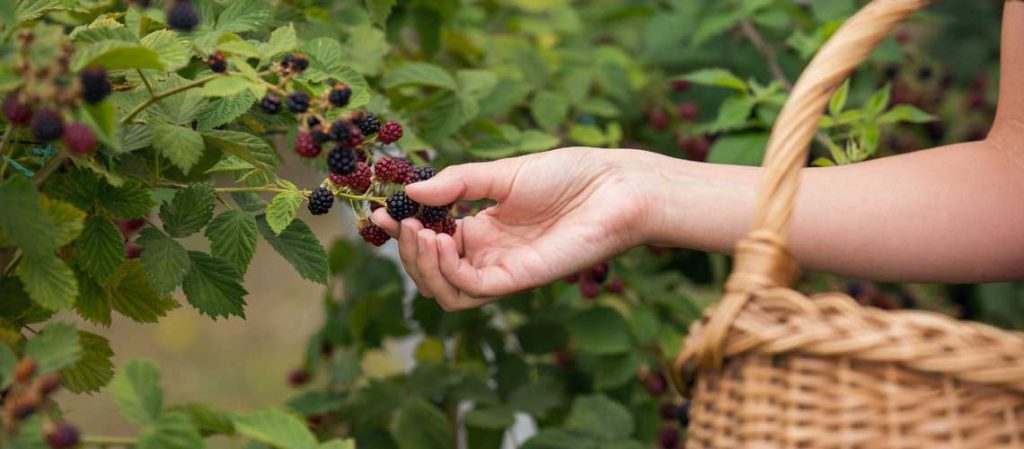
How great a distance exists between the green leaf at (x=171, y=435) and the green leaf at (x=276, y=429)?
2.6 inches

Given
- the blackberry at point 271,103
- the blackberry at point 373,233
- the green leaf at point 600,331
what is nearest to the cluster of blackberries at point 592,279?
the green leaf at point 600,331

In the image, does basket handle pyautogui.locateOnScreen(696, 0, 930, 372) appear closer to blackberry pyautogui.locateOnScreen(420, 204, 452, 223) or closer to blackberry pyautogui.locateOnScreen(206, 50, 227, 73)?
blackberry pyautogui.locateOnScreen(420, 204, 452, 223)

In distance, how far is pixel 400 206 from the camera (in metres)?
1.07

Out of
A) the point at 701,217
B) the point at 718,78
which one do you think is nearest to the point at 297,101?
the point at 701,217

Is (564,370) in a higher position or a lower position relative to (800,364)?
lower

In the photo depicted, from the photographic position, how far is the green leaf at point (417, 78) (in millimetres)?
1497

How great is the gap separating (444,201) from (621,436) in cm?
56

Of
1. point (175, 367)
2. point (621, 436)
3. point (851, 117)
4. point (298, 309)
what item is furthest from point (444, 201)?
point (298, 309)

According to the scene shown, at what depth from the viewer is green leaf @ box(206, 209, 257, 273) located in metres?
1.09

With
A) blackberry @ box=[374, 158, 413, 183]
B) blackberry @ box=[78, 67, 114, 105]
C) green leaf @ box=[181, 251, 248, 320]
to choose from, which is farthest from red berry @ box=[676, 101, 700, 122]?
blackberry @ box=[78, 67, 114, 105]

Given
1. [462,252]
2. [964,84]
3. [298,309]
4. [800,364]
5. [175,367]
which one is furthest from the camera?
[298,309]

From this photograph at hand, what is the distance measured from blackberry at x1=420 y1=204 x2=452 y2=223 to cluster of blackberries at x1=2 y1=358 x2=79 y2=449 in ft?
1.43

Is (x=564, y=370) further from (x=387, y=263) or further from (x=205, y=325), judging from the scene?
(x=205, y=325)

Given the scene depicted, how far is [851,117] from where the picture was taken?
1.50m
